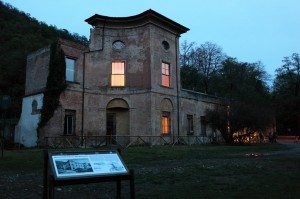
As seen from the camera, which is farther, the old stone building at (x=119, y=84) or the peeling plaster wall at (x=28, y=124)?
the old stone building at (x=119, y=84)

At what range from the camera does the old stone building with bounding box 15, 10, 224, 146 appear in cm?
2752

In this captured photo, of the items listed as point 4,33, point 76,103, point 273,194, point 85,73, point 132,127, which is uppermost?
point 4,33

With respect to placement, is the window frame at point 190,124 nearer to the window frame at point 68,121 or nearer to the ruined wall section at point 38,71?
the window frame at point 68,121

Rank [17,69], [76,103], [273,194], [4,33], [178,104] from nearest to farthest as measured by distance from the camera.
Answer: [273,194], [76,103], [178,104], [17,69], [4,33]

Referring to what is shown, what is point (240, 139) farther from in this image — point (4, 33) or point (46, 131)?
point (4, 33)

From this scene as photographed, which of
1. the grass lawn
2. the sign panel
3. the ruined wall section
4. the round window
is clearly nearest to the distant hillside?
the ruined wall section

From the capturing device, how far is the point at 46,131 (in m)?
25.4

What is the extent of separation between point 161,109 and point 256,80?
1452 inches

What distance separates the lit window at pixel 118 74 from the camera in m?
30.1

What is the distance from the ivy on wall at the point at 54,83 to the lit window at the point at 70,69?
Answer: 2.50 feet

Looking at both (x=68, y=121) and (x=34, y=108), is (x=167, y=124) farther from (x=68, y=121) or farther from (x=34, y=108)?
(x=34, y=108)

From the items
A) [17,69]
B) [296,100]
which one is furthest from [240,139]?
[296,100]

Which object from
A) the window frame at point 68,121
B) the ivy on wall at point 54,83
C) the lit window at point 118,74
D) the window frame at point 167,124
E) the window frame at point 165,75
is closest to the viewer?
the ivy on wall at point 54,83

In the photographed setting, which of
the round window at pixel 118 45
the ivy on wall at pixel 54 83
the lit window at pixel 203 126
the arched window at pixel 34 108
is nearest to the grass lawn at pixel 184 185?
the ivy on wall at pixel 54 83
